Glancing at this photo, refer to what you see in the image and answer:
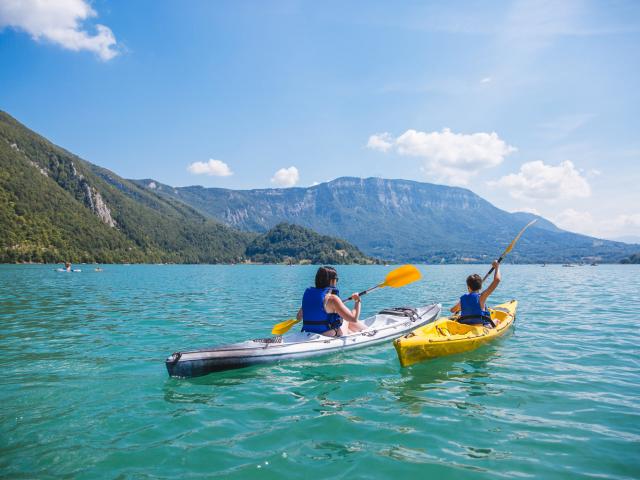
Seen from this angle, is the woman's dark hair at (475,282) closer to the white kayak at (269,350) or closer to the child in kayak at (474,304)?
the child in kayak at (474,304)

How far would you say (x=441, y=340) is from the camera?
1020 cm

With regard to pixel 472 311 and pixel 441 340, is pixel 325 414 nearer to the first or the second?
pixel 441 340

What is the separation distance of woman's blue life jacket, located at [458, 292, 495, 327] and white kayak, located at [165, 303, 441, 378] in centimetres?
221

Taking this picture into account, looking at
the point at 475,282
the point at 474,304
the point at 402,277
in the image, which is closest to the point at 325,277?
the point at 402,277

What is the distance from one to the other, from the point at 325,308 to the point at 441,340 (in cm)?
308

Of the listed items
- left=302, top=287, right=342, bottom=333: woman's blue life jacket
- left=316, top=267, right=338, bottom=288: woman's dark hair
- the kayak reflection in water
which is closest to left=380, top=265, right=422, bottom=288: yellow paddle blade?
the kayak reflection in water

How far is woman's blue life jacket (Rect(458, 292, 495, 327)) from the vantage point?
37.7ft

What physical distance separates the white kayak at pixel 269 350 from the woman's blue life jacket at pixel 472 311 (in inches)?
86.8

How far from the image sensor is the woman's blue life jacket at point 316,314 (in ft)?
33.3

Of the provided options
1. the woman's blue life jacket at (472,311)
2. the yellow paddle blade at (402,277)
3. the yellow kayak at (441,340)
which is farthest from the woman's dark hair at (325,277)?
the woman's blue life jacket at (472,311)

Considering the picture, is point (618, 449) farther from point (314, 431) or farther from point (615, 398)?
point (314, 431)

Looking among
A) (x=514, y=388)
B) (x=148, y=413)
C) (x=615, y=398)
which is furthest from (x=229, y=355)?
(x=615, y=398)

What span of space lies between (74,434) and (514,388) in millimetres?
8078

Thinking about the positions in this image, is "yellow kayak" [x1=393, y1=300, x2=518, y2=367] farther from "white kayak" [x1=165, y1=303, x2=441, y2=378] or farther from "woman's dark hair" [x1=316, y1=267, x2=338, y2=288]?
"woman's dark hair" [x1=316, y1=267, x2=338, y2=288]
